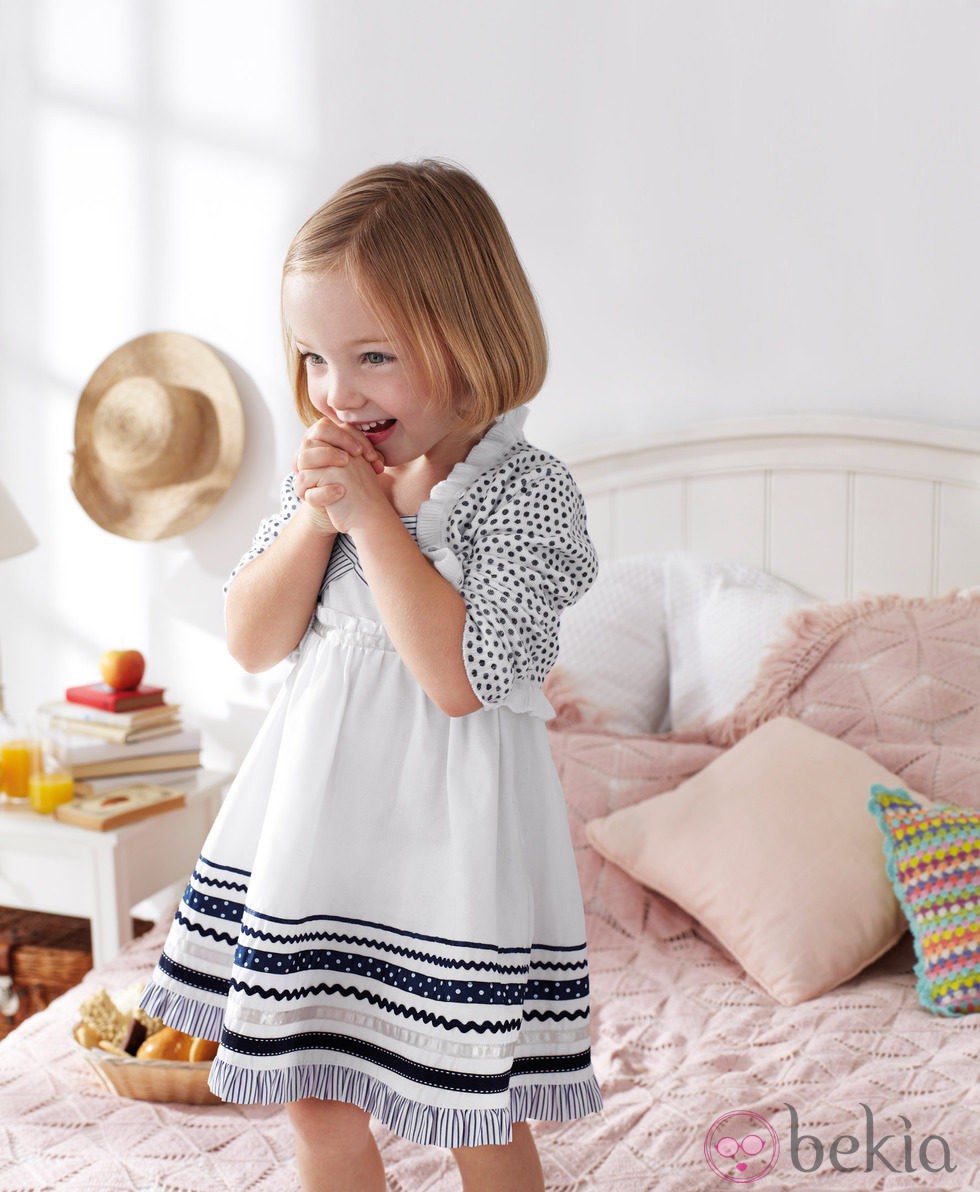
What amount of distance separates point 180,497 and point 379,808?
5.40ft

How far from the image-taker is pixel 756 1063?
1.35 metres

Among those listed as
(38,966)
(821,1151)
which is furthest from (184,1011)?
(38,966)

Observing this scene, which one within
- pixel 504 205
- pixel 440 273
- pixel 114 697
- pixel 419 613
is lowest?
pixel 114 697

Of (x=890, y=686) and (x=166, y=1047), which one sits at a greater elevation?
(x=890, y=686)

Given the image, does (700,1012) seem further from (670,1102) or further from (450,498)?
(450,498)

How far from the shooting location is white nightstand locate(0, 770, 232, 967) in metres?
2.00

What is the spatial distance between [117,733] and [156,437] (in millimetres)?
607

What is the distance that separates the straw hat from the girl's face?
Result: 1488 mm

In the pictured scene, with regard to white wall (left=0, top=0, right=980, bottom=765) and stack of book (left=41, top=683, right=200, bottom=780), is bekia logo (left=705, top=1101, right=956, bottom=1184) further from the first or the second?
stack of book (left=41, top=683, right=200, bottom=780)

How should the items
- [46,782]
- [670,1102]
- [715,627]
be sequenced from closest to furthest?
[670,1102], [715,627], [46,782]

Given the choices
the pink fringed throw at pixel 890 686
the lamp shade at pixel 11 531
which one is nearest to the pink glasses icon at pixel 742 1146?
the pink fringed throw at pixel 890 686

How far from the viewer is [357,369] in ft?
3.10

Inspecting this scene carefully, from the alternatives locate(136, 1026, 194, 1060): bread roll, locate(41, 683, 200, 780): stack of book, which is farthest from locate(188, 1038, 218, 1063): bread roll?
locate(41, 683, 200, 780): stack of book

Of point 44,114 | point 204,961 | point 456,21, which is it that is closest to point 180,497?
point 44,114
